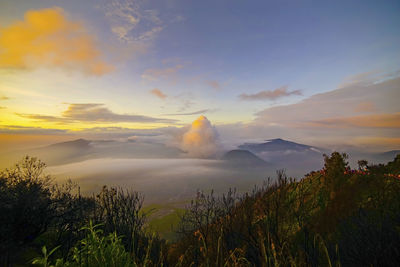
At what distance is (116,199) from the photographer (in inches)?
458

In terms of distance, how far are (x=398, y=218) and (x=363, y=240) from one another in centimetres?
193

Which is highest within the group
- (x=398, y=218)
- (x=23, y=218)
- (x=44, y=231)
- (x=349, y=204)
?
(x=398, y=218)

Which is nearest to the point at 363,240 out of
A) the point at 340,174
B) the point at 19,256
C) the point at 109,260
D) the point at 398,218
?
the point at 398,218

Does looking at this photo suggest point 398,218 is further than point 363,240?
Yes

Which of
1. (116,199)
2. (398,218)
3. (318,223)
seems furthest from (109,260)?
(318,223)

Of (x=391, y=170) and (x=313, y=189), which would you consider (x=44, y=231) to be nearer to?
(x=313, y=189)

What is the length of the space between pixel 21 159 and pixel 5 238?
25652mm

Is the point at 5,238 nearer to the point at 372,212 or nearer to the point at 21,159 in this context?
the point at 372,212

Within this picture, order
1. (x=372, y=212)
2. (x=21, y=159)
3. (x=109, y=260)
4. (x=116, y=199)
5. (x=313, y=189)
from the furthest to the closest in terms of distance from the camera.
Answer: (x=21, y=159), (x=313, y=189), (x=116, y=199), (x=372, y=212), (x=109, y=260)

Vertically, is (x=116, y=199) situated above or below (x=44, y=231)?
above

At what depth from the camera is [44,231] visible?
12.4 metres

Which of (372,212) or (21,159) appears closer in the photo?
(372,212)

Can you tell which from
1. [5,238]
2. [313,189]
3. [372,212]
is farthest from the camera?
[313,189]

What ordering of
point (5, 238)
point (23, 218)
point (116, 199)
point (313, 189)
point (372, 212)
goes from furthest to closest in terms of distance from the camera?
point (313, 189) → point (23, 218) → point (116, 199) → point (5, 238) → point (372, 212)
